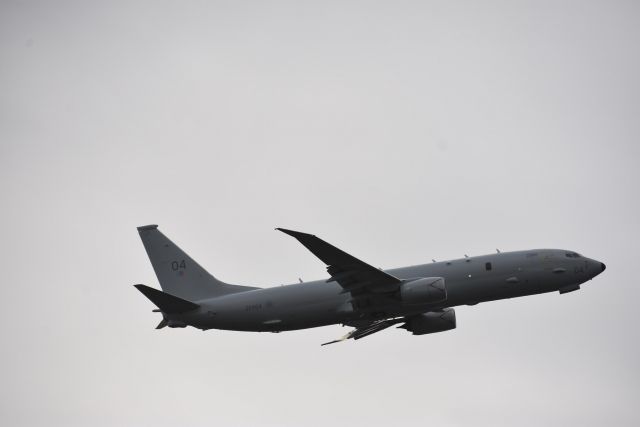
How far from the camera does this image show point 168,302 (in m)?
57.4

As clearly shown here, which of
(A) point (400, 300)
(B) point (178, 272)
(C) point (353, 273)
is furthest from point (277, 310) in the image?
(B) point (178, 272)

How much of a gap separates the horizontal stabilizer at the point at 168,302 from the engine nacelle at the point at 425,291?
13.8m

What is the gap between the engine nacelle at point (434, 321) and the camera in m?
63.3

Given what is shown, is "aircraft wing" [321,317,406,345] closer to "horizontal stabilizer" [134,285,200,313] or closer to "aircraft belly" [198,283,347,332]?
"aircraft belly" [198,283,347,332]

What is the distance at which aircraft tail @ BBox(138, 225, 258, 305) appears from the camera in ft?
202

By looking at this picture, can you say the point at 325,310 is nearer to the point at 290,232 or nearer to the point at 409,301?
the point at 409,301

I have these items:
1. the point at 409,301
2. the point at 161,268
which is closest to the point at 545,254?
the point at 409,301

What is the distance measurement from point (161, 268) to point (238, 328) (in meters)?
9.04

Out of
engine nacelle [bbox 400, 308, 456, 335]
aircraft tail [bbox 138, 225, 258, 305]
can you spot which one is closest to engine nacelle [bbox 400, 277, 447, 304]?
engine nacelle [bbox 400, 308, 456, 335]

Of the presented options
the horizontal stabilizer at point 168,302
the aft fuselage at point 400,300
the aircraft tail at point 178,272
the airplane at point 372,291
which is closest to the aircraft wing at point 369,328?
the airplane at point 372,291

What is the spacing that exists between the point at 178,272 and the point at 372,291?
50.1ft

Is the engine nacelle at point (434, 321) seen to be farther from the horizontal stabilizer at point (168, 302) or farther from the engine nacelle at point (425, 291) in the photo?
the horizontal stabilizer at point (168, 302)

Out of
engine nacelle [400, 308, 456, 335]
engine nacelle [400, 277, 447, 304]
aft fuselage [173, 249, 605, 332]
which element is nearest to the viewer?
engine nacelle [400, 277, 447, 304]

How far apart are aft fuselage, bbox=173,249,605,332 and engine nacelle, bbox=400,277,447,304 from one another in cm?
67
